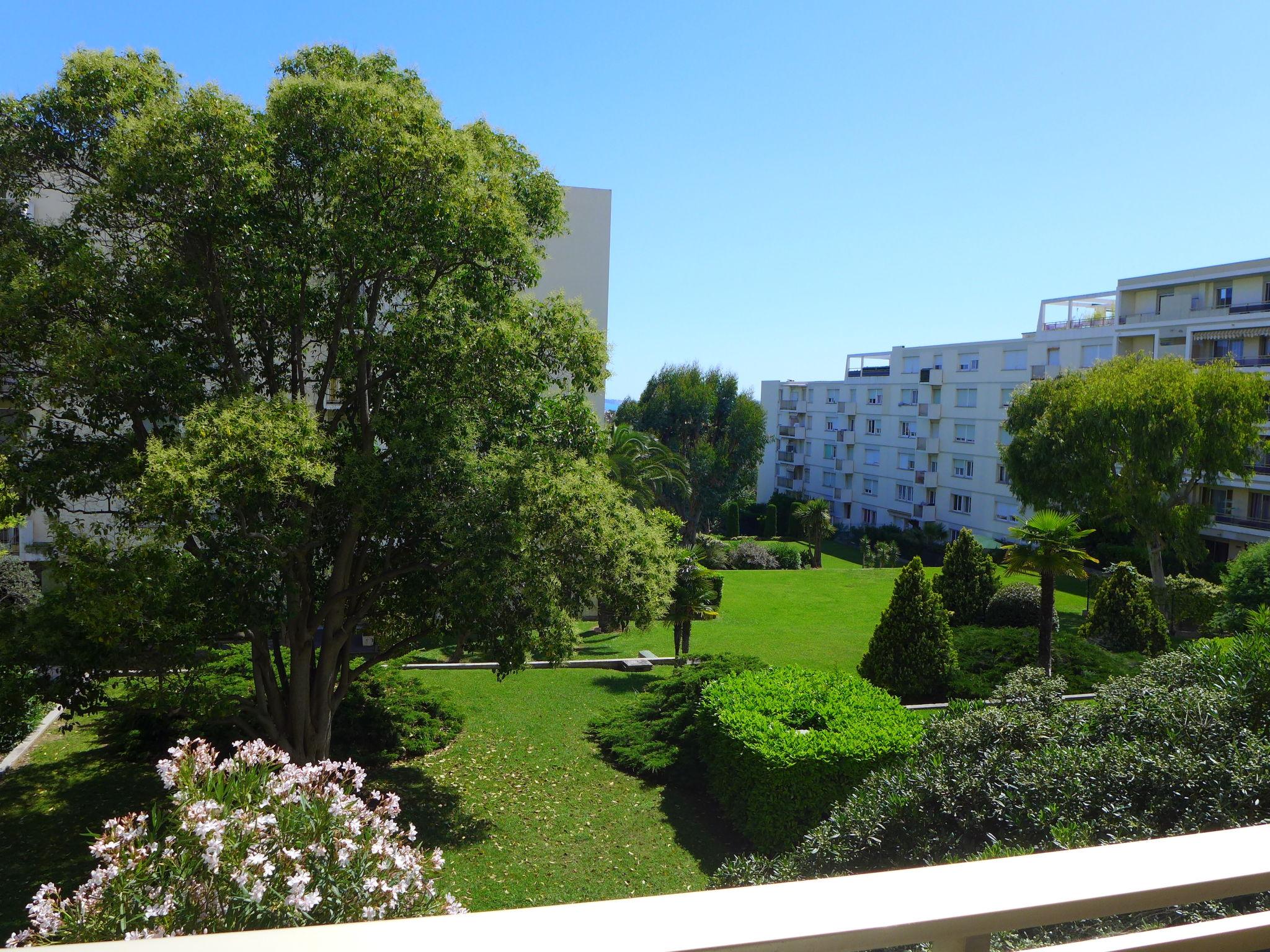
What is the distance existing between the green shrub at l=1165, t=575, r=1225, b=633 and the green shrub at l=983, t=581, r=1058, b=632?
20.0 ft

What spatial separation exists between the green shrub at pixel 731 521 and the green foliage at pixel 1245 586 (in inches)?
1301

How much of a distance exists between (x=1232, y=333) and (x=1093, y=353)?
27.0 ft

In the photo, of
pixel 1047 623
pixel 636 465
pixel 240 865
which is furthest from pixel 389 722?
pixel 636 465

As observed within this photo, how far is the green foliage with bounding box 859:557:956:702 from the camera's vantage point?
18.9 m

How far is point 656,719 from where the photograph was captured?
1622 centimetres

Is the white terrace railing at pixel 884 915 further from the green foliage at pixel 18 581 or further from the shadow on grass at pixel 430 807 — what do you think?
the green foliage at pixel 18 581

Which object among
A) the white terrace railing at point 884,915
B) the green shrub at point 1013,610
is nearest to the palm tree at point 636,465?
the green shrub at point 1013,610

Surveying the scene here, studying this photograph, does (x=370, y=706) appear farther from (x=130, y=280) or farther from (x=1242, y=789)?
(x=1242, y=789)

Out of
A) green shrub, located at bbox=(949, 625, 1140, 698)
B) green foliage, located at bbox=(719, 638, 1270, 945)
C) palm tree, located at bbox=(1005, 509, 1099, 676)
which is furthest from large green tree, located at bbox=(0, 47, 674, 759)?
palm tree, located at bbox=(1005, 509, 1099, 676)

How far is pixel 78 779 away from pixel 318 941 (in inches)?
593

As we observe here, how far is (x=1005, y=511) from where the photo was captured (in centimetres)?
4994

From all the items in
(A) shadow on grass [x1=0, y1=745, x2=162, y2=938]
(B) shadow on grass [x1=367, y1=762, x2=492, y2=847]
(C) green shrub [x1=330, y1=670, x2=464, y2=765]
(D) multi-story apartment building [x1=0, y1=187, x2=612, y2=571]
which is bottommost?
(A) shadow on grass [x1=0, y1=745, x2=162, y2=938]

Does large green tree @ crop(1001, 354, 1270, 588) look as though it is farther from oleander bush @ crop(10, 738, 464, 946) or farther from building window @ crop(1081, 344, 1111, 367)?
oleander bush @ crop(10, 738, 464, 946)

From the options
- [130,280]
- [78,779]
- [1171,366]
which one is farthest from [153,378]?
[1171,366]
